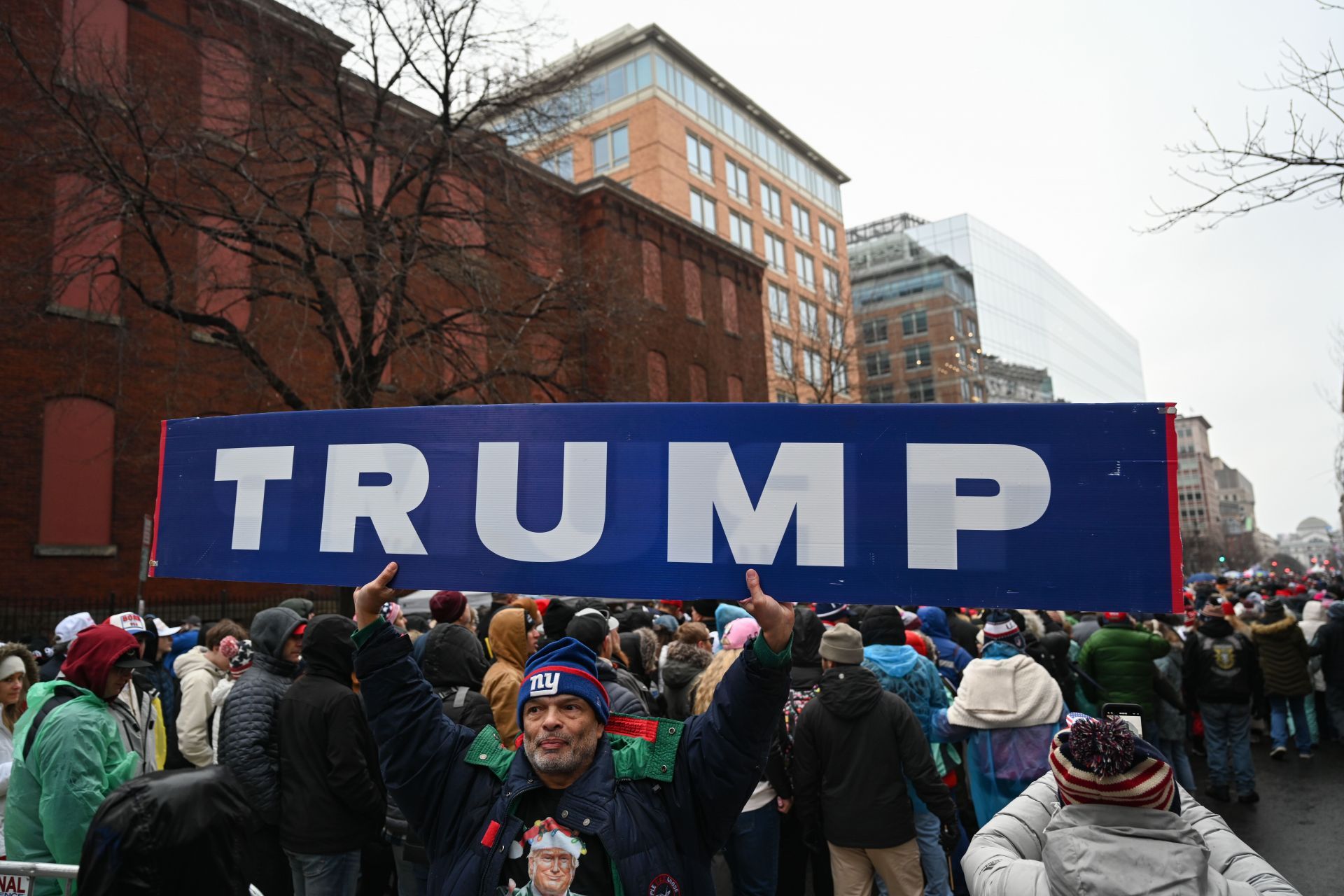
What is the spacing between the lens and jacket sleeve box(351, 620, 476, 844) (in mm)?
2555

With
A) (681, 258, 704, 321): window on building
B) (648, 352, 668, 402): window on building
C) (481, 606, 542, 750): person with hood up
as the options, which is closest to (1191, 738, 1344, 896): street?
(481, 606, 542, 750): person with hood up

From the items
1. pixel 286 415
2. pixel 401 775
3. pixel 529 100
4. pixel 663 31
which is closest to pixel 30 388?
pixel 529 100

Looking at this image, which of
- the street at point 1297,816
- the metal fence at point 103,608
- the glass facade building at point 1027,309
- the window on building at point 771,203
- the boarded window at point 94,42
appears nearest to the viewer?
the street at point 1297,816

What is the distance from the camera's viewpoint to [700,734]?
2527 millimetres

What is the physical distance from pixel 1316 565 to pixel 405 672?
97086 mm

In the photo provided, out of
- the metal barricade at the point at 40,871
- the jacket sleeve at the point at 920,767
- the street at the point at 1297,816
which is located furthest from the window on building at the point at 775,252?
the metal barricade at the point at 40,871

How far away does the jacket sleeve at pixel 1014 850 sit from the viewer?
2.49 meters

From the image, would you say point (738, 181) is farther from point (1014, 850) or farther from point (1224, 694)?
point (1014, 850)

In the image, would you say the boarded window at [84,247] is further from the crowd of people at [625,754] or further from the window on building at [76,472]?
the crowd of people at [625,754]

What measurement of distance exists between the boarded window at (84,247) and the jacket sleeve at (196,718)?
8.64m

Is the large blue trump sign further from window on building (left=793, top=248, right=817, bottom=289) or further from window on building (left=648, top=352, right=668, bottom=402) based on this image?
window on building (left=793, top=248, right=817, bottom=289)

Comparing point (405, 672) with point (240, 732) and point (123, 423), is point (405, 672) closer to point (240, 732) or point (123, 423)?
point (240, 732)

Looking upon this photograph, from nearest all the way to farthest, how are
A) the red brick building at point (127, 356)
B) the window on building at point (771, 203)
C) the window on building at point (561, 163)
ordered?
the red brick building at point (127, 356) < the window on building at point (561, 163) < the window on building at point (771, 203)

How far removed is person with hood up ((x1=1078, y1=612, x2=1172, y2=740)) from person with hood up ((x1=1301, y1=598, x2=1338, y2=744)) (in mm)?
5795
